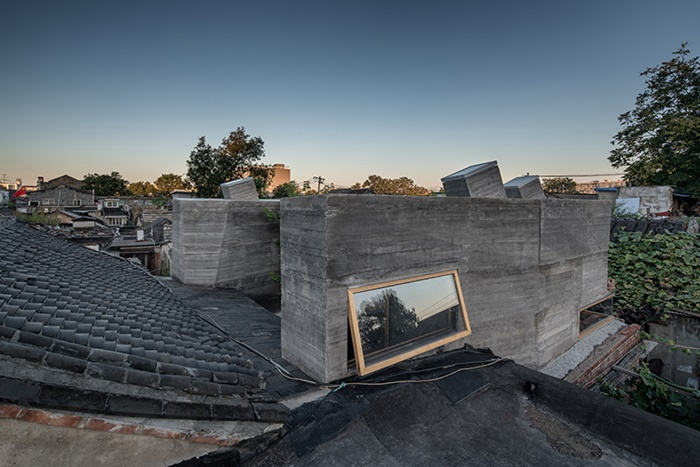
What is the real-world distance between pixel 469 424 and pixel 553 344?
3.45 meters

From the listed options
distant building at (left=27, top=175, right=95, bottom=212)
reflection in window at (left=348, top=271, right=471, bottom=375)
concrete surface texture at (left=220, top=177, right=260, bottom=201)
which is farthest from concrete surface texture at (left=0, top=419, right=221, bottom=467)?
distant building at (left=27, top=175, right=95, bottom=212)

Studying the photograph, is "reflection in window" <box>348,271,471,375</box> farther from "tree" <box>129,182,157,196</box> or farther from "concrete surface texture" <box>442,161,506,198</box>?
"tree" <box>129,182,157,196</box>

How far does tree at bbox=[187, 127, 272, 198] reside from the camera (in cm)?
2289

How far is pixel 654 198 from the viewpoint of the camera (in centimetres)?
1747

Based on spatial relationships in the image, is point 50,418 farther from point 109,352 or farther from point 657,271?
point 657,271

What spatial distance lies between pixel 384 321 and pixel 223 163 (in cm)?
2261

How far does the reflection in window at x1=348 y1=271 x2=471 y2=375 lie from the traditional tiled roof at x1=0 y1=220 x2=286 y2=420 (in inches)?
40.7

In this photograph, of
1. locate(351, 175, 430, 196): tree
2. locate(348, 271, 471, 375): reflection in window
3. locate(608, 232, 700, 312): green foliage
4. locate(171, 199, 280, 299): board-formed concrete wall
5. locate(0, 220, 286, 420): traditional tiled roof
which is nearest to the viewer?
locate(0, 220, 286, 420): traditional tiled roof

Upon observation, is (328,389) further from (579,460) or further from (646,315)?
(646,315)

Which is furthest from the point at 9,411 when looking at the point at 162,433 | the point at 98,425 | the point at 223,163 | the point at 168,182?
the point at 168,182

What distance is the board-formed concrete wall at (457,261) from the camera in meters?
3.09

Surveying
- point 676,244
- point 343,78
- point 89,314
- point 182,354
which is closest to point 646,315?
point 676,244

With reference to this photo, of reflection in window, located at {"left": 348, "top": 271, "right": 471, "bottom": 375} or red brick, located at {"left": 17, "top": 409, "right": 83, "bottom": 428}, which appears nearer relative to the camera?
red brick, located at {"left": 17, "top": 409, "right": 83, "bottom": 428}

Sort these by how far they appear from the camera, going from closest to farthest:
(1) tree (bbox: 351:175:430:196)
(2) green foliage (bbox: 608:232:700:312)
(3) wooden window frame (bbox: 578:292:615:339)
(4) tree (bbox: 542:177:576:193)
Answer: (3) wooden window frame (bbox: 578:292:615:339) → (2) green foliage (bbox: 608:232:700:312) → (1) tree (bbox: 351:175:430:196) → (4) tree (bbox: 542:177:576:193)
